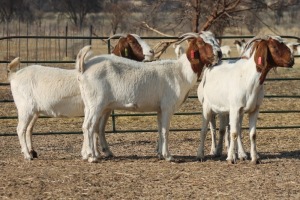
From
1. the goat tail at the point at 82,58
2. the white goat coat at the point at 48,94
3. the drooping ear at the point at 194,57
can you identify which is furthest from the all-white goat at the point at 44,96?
the drooping ear at the point at 194,57

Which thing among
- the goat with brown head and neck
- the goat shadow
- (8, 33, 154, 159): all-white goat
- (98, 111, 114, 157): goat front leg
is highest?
the goat with brown head and neck

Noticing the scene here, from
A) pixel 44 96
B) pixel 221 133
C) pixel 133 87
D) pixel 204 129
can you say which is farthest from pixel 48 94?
pixel 221 133

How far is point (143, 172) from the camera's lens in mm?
10219

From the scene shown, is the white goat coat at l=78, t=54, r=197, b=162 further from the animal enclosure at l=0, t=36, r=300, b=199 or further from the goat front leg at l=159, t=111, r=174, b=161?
the animal enclosure at l=0, t=36, r=300, b=199

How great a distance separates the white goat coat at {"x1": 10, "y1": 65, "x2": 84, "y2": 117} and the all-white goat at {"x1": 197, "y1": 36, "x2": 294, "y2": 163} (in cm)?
191

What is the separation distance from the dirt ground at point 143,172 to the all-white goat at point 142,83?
0.60 meters

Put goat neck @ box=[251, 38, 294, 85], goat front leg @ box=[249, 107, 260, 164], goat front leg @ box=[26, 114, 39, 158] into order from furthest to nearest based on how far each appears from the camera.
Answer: goat front leg @ box=[26, 114, 39, 158], goat front leg @ box=[249, 107, 260, 164], goat neck @ box=[251, 38, 294, 85]

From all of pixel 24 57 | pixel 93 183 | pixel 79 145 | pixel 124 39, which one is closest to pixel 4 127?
pixel 79 145

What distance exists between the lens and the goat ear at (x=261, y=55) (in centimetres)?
1070

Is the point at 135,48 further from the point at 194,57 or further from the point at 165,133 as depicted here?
the point at 165,133

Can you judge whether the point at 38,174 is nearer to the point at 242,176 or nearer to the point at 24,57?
the point at 242,176

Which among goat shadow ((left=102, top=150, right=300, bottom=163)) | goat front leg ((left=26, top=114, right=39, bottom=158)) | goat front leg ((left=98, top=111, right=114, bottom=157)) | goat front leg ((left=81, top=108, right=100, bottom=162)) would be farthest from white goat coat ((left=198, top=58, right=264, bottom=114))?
goat front leg ((left=26, top=114, right=39, bottom=158))

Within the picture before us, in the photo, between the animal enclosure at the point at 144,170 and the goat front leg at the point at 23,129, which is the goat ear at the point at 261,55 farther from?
the goat front leg at the point at 23,129

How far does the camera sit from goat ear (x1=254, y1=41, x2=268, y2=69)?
421 inches
